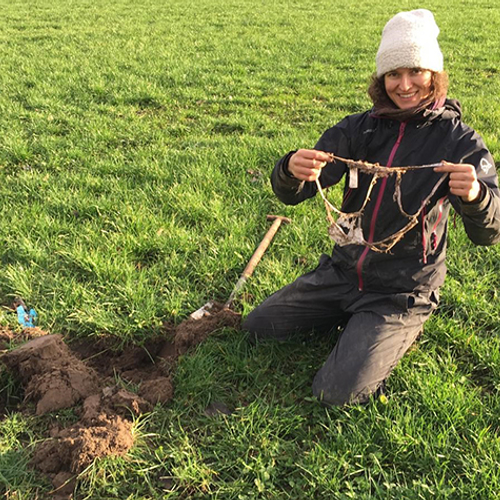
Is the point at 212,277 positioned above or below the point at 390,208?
below

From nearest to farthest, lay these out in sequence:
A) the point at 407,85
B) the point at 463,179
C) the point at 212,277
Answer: the point at 463,179, the point at 407,85, the point at 212,277

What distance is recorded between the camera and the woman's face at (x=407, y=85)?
2.37m

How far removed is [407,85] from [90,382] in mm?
2248

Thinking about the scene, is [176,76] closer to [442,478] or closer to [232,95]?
[232,95]

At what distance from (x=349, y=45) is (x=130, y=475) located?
990 cm

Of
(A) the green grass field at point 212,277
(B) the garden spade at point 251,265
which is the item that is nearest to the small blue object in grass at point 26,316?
(A) the green grass field at point 212,277

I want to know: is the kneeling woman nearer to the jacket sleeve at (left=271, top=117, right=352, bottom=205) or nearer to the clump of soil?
the jacket sleeve at (left=271, top=117, right=352, bottom=205)

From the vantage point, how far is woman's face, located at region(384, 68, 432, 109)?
2.37 meters

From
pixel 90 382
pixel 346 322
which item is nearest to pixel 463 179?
pixel 346 322

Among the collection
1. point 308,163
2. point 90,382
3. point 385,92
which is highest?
point 385,92

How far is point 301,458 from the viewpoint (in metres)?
2.12

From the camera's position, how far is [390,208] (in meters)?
2.49

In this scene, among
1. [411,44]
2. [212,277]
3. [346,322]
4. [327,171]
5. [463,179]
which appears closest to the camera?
[463,179]

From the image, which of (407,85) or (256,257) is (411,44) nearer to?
(407,85)
